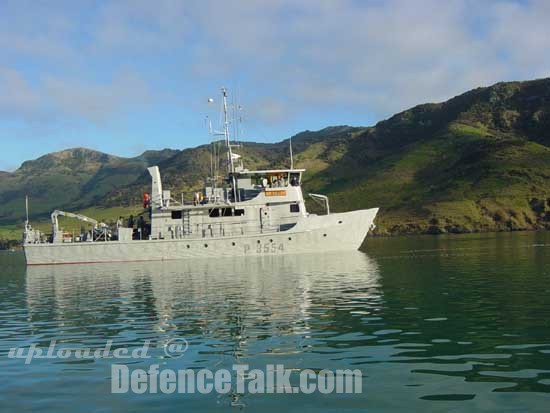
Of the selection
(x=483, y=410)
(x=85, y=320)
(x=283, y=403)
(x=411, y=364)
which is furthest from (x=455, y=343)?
(x=85, y=320)

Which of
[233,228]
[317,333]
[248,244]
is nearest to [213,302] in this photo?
[317,333]

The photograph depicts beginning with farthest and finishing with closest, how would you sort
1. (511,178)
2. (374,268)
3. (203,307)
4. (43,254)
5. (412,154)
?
(412,154), (511,178), (43,254), (374,268), (203,307)

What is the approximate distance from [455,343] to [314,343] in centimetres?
345

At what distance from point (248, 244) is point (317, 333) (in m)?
37.1

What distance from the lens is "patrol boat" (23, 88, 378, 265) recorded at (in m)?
52.4

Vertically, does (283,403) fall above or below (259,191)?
below

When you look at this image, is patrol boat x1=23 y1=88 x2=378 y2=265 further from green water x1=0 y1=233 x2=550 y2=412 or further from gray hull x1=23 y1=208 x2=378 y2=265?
green water x1=0 y1=233 x2=550 y2=412

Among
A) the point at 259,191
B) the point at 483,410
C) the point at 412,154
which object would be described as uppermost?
the point at 412,154

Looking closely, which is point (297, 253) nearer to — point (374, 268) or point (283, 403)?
point (374, 268)

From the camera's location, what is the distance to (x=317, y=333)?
52.2 feet

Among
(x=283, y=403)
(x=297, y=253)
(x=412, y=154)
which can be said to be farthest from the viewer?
(x=412, y=154)

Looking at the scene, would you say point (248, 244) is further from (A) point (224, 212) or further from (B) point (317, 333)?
(B) point (317, 333)

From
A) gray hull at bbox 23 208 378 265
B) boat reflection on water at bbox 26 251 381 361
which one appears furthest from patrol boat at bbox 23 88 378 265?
boat reflection on water at bbox 26 251 381 361

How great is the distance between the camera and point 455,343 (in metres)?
14.1
